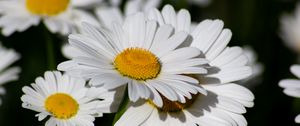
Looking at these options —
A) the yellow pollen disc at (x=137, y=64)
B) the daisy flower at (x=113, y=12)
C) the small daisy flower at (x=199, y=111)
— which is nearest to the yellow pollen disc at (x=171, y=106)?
the small daisy flower at (x=199, y=111)

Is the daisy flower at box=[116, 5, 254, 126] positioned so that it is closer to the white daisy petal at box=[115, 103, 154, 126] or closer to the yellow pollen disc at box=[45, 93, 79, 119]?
the white daisy petal at box=[115, 103, 154, 126]

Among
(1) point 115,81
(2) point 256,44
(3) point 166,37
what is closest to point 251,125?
A: (2) point 256,44

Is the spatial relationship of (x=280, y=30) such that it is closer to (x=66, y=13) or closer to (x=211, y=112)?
(x=66, y=13)

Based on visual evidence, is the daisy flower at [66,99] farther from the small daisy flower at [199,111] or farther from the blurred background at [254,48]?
the blurred background at [254,48]

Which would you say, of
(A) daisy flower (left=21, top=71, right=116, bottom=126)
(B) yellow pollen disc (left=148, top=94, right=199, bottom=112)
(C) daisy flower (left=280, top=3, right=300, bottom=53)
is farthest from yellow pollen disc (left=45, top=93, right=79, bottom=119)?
(C) daisy flower (left=280, top=3, right=300, bottom=53)

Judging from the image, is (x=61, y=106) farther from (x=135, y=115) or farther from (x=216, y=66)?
(x=216, y=66)

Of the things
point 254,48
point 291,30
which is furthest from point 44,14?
point 291,30
